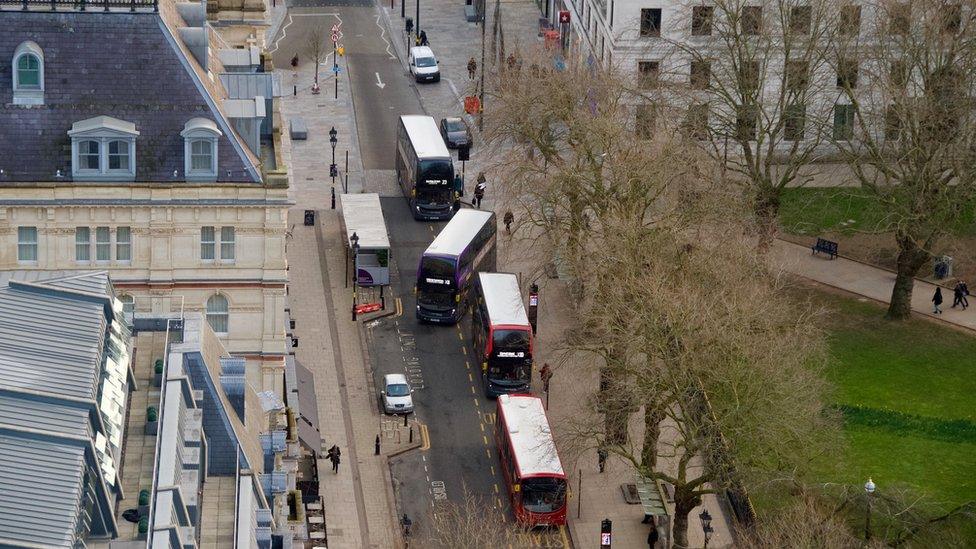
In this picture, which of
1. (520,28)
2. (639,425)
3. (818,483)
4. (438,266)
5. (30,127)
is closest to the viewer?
(30,127)

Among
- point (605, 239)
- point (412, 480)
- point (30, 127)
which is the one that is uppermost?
point (30, 127)

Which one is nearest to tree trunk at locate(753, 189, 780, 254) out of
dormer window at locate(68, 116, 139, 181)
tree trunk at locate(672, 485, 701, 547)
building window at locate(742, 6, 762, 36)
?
building window at locate(742, 6, 762, 36)

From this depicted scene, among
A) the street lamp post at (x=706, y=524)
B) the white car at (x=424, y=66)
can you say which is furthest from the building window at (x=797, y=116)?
the white car at (x=424, y=66)

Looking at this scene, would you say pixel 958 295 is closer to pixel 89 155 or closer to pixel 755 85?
pixel 755 85

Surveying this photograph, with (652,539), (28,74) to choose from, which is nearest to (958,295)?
(652,539)

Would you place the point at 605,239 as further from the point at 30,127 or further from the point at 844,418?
the point at 30,127

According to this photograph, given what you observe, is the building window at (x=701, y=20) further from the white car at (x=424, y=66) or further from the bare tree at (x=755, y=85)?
the white car at (x=424, y=66)

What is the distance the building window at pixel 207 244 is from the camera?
321ft

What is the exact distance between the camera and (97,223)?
97188 mm

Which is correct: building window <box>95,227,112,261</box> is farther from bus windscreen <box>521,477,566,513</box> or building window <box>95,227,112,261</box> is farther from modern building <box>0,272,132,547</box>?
bus windscreen <box>521,477,566,513</box>

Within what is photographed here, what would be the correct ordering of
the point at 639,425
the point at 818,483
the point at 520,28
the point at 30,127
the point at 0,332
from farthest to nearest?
1. the point at 520,28
2. the point at 639,425
3. the point at 818,483
4. the point at 30,127
5. the point at 0,332

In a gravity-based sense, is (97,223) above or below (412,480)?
above

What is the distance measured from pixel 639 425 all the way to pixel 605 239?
11.6 meters

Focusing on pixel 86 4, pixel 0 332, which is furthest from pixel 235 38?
pixel 0 332
